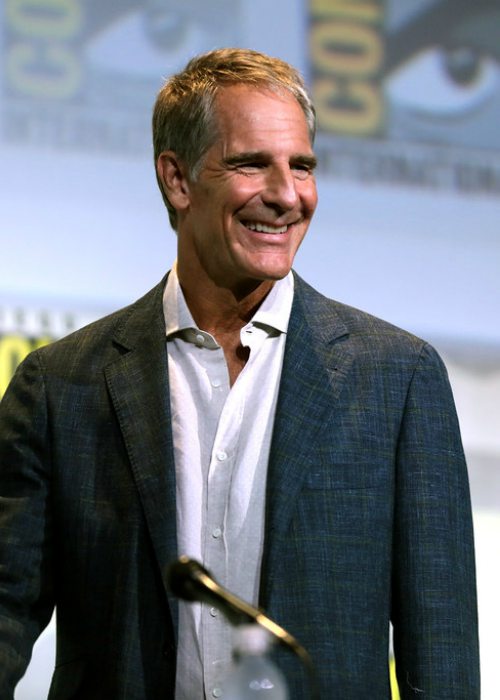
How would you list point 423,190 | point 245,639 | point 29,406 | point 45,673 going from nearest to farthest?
point 245,639
point 29,406
point 45,673
point 423,190

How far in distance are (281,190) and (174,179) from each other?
30 cm

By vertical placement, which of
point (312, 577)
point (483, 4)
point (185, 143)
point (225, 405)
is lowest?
point (312, 577)

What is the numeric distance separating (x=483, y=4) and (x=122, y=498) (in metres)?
2.26

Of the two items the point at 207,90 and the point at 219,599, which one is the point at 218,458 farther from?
the point at 219,599

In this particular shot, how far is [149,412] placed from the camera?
2557 millimetres

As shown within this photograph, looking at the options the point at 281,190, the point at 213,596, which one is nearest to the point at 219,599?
the point at 213,596

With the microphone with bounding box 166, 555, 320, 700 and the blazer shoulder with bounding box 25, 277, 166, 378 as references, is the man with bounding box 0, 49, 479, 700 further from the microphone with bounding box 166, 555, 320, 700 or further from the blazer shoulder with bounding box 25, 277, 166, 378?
the microphone with bounding box 166, 555, 320, 700

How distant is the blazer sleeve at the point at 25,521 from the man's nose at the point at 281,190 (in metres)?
0.55

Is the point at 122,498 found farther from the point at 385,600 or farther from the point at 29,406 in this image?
the point at 385,600

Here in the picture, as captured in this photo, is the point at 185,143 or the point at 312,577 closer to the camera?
the point at 312,577

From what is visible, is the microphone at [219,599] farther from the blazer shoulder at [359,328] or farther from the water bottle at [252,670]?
the blazer shoulder at [359,328]

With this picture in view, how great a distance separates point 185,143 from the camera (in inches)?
105

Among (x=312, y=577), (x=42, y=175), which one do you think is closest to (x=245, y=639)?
(x=312, y=577)

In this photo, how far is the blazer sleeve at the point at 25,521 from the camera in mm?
2547
